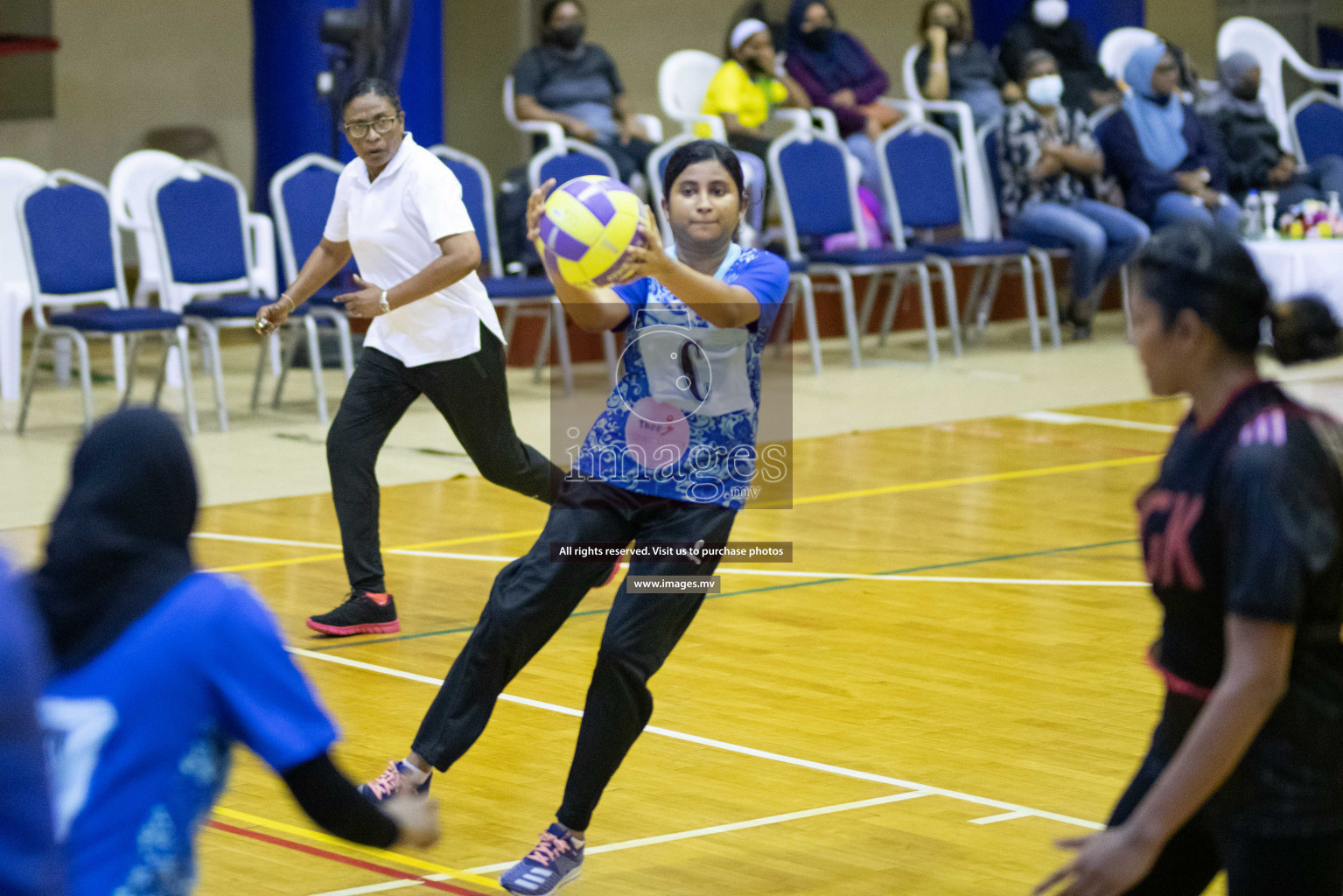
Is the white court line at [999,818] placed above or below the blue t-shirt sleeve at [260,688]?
below

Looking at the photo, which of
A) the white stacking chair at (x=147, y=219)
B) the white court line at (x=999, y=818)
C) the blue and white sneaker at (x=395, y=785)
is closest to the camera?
the blue and white sneaker at (x=395, y=785)

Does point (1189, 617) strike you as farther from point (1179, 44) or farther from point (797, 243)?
point (1179, 44)

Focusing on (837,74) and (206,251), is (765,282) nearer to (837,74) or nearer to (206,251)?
(206,251)

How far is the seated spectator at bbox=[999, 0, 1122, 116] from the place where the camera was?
13.9 metres

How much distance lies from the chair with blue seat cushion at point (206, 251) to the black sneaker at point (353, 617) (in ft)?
13.2

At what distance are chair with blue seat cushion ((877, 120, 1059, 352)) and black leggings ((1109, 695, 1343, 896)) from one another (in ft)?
31.9

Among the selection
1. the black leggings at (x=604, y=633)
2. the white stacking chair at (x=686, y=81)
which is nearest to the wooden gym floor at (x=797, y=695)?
the black leggings at (x=604, y=633)

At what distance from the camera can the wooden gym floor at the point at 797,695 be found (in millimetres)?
4016

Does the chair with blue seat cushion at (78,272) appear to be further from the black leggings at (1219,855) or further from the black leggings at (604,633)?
the black leggings at (1219,855)

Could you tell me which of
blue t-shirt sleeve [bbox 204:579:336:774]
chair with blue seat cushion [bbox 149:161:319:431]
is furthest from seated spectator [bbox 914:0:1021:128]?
blue t-shirt sleeve [bbox 204:579:336:774]

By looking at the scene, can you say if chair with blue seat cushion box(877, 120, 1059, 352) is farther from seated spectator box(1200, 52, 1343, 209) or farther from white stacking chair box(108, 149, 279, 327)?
white stacking chair box(108, 149, 279, 327)

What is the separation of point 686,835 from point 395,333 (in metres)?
2.26

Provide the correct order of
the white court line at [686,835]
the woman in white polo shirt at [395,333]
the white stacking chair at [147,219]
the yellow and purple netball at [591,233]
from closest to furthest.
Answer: the yellow and purple netball at [591,233] < the white court line at [686,835] < the woman in white polo shirt at [395,333] < the white stacking chair at [147,219]

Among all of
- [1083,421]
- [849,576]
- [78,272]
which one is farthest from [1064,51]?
[849,576]
